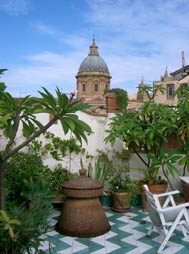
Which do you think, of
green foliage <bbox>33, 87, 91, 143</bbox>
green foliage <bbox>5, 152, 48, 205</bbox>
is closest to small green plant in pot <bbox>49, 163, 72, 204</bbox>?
green foliage <bbox>5, 152, 48, 205</bbox>

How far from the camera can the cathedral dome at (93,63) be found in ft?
184

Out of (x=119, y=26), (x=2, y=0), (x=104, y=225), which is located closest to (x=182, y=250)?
(x=104, y=225)

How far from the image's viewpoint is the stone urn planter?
4.71m

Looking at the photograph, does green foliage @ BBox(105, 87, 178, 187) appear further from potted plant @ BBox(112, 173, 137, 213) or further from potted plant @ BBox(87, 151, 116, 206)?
potted plant @ BBox(87, 151, 116, 206)

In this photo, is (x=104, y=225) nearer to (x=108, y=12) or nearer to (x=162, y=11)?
(x=108, y=12)

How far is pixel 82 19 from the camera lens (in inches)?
275

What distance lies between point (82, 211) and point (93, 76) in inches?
2012

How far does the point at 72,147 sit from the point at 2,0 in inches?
119

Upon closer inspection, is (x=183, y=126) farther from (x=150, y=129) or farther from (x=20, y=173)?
(x=20, y=173)

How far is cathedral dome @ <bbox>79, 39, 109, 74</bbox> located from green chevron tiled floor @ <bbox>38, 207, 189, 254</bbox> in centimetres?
5184

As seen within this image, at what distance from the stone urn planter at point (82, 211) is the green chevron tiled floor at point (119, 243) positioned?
103 millimetres

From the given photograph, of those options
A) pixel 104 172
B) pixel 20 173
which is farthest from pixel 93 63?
pixel 20 173

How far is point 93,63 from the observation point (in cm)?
5641

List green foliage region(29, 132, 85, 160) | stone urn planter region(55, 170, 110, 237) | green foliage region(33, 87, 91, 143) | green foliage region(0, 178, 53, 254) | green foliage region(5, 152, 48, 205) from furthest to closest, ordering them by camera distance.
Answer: green foliage region(29, 132, 85, 160) → green foliage region(5, 152, 48, 205) → stone urn planter region(55, 170, 110, 237) → green foliage region(0, 178, 53, 254) → green foliage region(33, 87, 91, 143)
